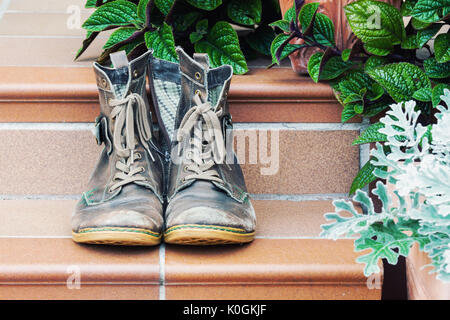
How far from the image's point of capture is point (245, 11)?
1304 mm

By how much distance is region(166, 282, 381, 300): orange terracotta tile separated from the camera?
3.23 ft

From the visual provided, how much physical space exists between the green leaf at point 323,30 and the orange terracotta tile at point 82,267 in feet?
1.75

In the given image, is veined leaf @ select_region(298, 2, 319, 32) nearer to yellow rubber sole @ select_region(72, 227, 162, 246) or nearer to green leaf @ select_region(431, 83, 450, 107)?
green leaf @ select_region(431, 83, 450, 107)

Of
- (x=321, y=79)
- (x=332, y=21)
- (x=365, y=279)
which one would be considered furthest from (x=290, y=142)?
(x=365, y=279)

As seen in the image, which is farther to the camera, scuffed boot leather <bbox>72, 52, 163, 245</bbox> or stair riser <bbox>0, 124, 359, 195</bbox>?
stair riser <bbox>0, 124, 359, 195</bbox>

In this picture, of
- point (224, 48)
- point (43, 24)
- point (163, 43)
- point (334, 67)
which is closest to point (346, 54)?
point (334, 67)

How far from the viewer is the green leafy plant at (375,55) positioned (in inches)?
41.4

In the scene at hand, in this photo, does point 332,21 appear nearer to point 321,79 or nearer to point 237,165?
point 321,79

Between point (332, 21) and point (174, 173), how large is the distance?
0.45 metres

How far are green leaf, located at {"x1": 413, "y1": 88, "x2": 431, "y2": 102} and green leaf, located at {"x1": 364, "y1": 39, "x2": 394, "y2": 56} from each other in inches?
4.0

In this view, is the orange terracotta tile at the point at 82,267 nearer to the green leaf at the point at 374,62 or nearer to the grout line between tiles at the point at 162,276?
the grout line between tiles at the point at 162,276

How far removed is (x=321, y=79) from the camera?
1.20 metres

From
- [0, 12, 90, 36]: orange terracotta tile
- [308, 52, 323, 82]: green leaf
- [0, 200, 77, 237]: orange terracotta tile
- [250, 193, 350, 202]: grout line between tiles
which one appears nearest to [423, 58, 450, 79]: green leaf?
[308, 52, 323, 82]: green leaf

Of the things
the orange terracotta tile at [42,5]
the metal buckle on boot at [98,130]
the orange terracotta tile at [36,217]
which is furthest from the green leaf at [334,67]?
the orange terracotta tile at [42,5]
